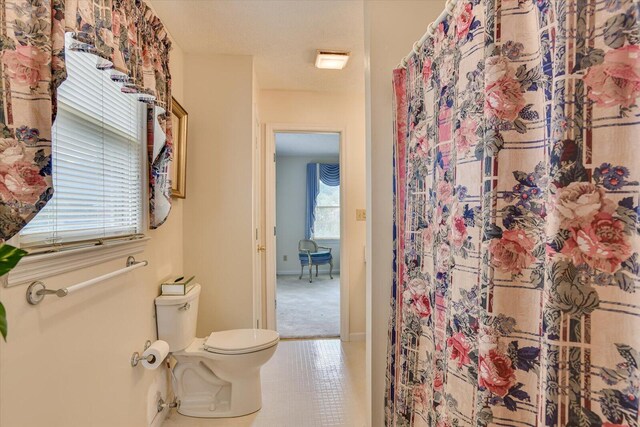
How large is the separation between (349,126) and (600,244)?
2.79 meters

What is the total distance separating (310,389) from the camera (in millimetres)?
2367

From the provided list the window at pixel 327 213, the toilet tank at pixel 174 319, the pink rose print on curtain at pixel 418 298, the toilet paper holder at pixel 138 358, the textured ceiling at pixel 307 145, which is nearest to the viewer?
the pink rose print on curtain at pixel 418 298

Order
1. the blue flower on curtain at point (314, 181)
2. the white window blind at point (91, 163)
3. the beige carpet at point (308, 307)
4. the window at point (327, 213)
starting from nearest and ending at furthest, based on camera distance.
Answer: the white window blind at point (91, 163) < the beige carpet at point (308, 307) < the blue flower on curtain at point (314, 181) < the window at point (327, 213)

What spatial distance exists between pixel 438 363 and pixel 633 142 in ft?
2.84

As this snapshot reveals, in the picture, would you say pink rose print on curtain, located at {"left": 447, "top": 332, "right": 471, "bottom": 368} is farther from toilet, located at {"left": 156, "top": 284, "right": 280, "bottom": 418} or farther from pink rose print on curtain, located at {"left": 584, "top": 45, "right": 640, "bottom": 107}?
toilet, located at {"left": 156, "top": 284, "right": 280, "bottom": 418}

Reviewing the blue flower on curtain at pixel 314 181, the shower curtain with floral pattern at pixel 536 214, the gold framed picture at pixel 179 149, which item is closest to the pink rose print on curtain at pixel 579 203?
the shower curtain with floral pattern at pixel 536 214

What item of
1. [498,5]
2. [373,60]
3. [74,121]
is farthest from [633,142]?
[74,121]

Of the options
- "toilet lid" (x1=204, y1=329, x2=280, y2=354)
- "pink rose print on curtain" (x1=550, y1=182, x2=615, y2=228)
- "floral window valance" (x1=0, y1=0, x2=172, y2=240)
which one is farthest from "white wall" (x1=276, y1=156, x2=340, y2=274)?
"pink rose print on curtain" (x1=550, y1=182, x2=615, y2=228)

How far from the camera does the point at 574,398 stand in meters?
0.64

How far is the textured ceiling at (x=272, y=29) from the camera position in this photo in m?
1.94

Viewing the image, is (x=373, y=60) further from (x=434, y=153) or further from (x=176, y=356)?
(x=176, y=356)

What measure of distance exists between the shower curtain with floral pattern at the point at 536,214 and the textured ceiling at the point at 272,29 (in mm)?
1087

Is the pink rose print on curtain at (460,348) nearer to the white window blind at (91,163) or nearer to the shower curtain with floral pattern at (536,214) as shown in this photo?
the shower curtain with floral pattern at (536,214)

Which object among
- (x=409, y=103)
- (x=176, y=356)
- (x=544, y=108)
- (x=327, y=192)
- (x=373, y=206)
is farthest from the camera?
(x=327, y=192)
